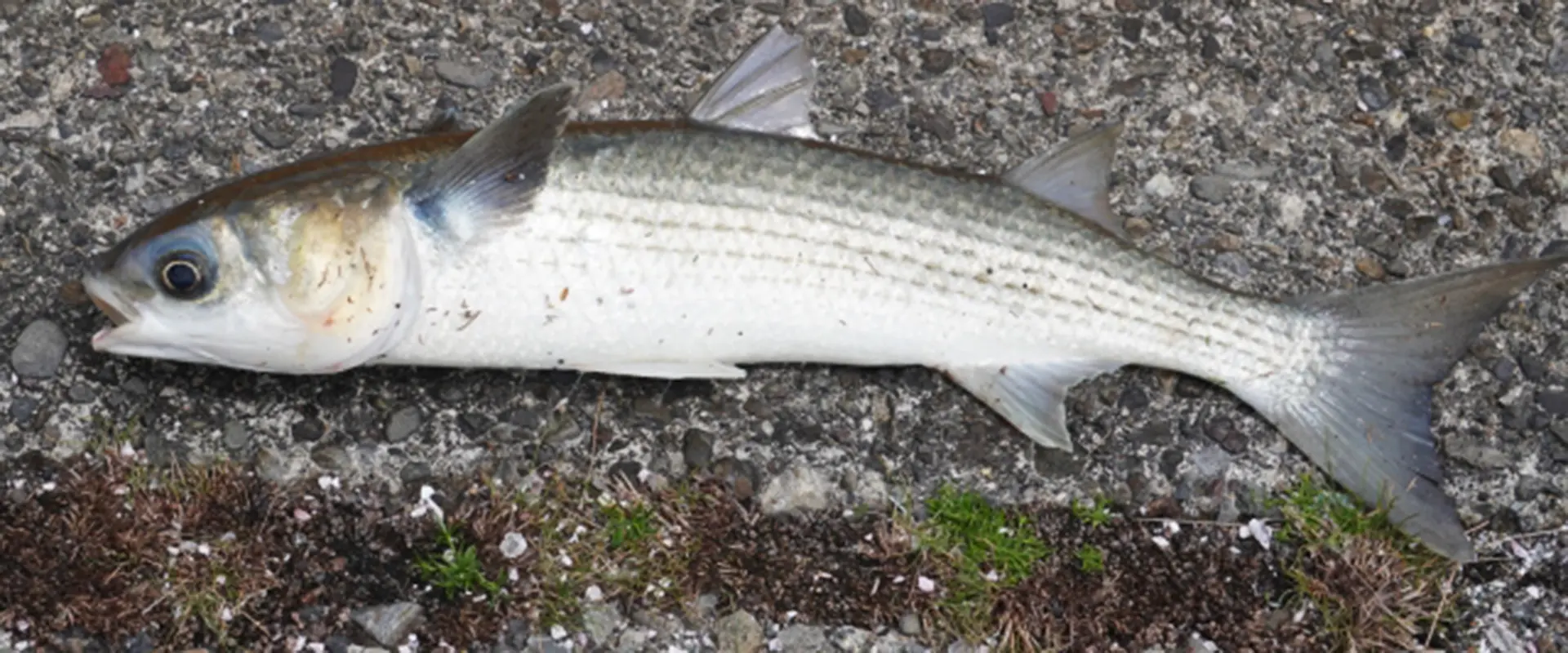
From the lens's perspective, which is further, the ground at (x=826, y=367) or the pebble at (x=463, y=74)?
the pebble at (x=463, y=74)

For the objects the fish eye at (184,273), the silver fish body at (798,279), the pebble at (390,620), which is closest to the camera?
the fish eye at (184,273)

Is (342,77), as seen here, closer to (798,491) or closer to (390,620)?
(390,620)

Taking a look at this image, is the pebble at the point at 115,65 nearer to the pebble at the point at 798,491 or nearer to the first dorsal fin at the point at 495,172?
the first dorsal fin at the point at 495,172

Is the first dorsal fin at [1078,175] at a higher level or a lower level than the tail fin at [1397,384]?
higher

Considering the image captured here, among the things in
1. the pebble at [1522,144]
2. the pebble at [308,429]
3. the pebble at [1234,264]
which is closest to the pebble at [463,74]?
the pebble at [308,429]

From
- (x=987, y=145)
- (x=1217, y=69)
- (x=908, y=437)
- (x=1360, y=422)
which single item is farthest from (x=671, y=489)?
(x=1217, y=69)

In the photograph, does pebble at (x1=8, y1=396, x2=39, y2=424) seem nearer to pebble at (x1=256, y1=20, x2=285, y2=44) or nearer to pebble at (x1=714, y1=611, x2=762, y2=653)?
pebble at (x1=256, y1=20, x2=285, y2=44)

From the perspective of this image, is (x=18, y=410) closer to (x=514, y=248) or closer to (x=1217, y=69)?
(x=514, y=248)
